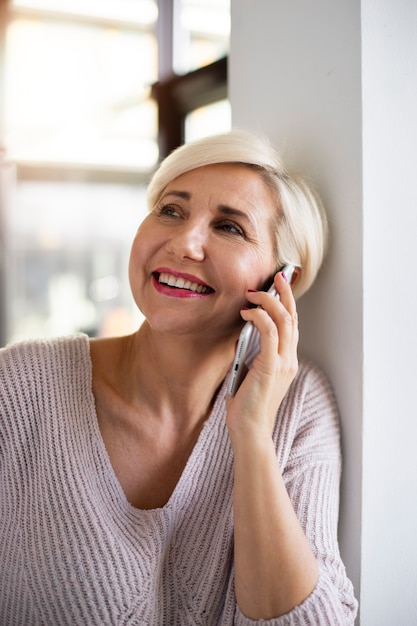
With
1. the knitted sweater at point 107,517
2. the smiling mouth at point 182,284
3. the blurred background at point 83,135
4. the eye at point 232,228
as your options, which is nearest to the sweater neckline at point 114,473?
the knitted sweater at point 107,517

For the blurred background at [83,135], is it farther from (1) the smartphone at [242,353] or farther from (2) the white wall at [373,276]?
(1) the smartphone at [242,353]

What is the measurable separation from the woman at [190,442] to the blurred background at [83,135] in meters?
1.24

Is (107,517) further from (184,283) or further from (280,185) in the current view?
(280,185)

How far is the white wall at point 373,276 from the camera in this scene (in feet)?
4.06

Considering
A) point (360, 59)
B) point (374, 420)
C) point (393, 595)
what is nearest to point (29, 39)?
point (360, 59)

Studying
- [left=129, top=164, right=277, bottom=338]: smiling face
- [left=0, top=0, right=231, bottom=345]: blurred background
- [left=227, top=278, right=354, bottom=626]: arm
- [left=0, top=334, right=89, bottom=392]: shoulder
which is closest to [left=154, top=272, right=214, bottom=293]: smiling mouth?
[left=129, top=164, right=277, bottom=338]: smiling face

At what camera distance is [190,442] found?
1.32 metres

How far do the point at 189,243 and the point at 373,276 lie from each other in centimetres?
35

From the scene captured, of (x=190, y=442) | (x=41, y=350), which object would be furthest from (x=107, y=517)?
(x=41, y=350)

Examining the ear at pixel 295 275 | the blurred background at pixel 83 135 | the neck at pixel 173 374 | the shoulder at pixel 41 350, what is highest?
the blurred background at pixel 83 135

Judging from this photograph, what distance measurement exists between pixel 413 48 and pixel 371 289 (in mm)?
466

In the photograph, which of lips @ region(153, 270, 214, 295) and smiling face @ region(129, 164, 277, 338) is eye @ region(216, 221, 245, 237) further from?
lips @ region(153, 270, 214, 295)

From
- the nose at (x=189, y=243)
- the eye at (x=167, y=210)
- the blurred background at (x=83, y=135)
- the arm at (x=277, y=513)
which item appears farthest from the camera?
the blurred background at (x=83, y=135)

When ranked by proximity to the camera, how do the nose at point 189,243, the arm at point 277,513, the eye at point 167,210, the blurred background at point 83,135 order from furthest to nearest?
the blurred background at point 83,135 → the eye at point 167,210 → the nose at point 189,243 → the arm at point 277,513
